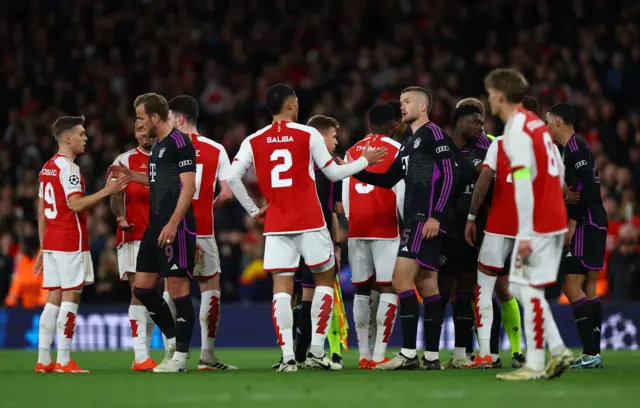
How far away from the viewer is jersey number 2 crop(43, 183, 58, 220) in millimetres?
10891

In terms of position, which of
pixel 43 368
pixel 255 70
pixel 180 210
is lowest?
pixel 43 368

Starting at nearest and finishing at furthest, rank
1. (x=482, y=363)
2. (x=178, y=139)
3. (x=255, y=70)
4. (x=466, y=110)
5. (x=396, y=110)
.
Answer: (x=178, y=139), (x=482, y=363), (x=466, y=110), (x=396, y=110), (x=255, y=70)

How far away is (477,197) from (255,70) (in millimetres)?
14039

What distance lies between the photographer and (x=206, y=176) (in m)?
11.3

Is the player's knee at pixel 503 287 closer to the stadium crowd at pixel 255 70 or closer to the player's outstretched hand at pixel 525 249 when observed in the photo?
the player's outstretched hand at pixel 525 249

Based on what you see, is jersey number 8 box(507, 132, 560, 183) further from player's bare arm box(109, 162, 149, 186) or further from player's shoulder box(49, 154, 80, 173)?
player's shoulder box(49, 154, 80, 173)

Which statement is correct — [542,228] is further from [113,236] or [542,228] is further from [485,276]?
[113,236]

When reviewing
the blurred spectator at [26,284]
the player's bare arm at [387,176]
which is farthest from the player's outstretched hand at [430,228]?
the blurred spectator at [26,284]

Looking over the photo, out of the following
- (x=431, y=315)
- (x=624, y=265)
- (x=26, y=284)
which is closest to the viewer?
(x=431, y=315)

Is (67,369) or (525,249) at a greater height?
(525,249)

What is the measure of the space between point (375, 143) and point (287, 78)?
40.3 ft

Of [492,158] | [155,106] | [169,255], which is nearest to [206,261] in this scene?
[169,255]

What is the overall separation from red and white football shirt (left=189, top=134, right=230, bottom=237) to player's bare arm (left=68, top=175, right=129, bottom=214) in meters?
0.94

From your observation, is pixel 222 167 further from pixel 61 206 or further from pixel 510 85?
pixel 510 85
